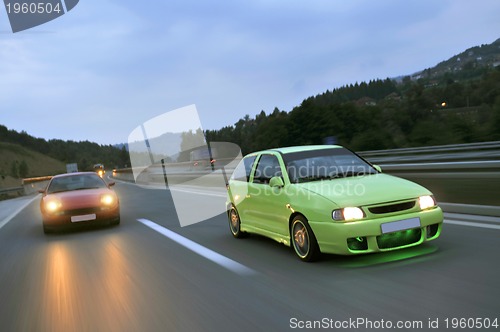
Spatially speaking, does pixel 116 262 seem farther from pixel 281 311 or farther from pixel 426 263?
pixel 426 263

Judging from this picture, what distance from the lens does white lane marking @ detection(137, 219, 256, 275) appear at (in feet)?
20.1

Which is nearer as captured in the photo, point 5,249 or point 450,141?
point 5,249

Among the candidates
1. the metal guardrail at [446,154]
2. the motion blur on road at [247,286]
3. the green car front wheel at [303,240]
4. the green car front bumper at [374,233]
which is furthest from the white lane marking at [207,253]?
the metal guardrail at [446,154]

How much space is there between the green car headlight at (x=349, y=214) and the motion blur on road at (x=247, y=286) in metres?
0.58

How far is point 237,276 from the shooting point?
5.78m

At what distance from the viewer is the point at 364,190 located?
603cm

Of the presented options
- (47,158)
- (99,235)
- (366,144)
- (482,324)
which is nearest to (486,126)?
(366,144)

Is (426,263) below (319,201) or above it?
below

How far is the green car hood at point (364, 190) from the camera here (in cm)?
575

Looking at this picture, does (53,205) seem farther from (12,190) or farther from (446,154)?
(12,190)

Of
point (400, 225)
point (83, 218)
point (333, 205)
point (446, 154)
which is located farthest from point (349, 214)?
point (446, 154)

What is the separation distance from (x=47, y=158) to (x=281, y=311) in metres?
170

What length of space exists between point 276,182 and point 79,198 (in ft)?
20.0

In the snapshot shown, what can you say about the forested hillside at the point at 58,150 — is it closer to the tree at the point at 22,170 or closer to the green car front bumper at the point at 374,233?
the tree at the point at 22,170
